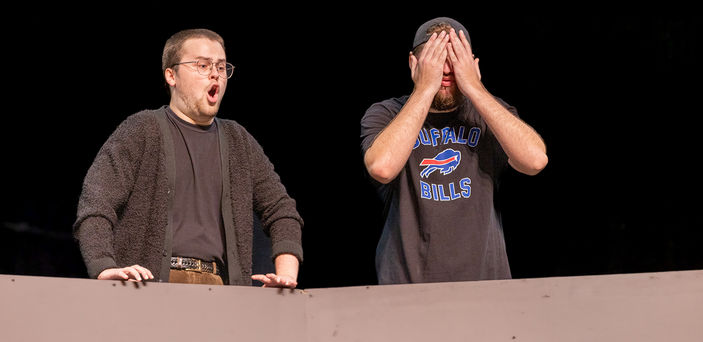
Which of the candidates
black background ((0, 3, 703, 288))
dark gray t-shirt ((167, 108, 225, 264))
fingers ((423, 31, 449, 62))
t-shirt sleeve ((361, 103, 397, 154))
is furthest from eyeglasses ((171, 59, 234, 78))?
black background ((0, 3, 703, 288))

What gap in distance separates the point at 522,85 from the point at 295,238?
7.08 ft

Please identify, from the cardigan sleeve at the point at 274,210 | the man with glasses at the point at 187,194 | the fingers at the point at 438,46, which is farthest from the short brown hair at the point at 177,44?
the fingers at the point at 438,46

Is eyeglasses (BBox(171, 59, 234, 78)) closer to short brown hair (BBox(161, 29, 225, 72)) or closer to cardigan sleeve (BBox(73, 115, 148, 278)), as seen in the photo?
short brown hair (BBox(161, 29, 225, 72))

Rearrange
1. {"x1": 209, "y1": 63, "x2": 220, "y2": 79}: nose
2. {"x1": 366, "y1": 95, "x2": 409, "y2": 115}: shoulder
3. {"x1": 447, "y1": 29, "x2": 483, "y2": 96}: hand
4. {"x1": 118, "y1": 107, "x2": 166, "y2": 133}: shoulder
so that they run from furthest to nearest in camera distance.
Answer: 1. {"x1": 366, "y1": 95, "x2": 409, "y2": 115}: shoulder
2. {"x1": 447, "y1": 29, "x2": 483, "y2": 96}: hand
3. {"x1": 209, "y1": 63, "x2": 220, "y2": 79}: nose
4. {"x1": 118, "y1": 107, "x2": 166, "y2": 133}: shoulder

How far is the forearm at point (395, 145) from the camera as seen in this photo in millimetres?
2037

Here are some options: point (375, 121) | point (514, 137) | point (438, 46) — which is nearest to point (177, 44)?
point (375, 121)

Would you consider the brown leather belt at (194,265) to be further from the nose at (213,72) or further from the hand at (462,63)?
the hand at (462,63)

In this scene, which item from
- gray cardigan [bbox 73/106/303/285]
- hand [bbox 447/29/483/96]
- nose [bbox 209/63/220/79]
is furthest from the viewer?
hand [bbox 447/29/483/96]

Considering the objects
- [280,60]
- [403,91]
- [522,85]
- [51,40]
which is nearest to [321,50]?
[280,60]

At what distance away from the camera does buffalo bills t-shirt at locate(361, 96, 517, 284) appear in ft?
6.68

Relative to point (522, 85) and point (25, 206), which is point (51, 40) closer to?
point (25, 206)

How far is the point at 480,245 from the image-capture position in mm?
2045

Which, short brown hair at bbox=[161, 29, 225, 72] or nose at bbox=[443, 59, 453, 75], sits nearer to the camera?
short brown hair at bbox=[161, 29, 225, 72]

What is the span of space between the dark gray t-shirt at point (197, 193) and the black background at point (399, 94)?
1.91 m
